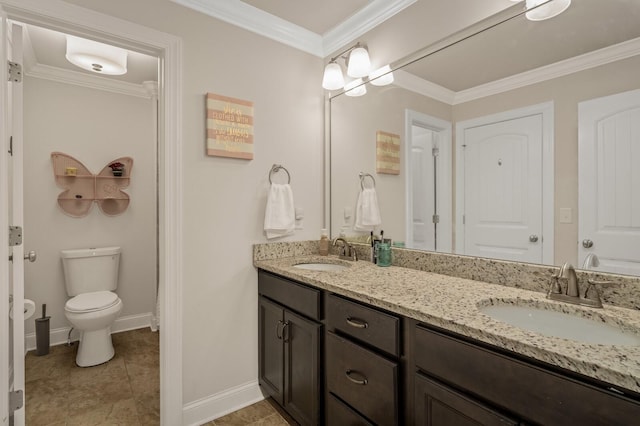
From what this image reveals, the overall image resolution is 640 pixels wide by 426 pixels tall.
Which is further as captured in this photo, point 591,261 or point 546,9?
point 546,9

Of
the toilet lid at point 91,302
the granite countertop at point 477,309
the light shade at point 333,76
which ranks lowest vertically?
the toilet lid at point 91,302

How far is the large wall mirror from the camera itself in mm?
1116

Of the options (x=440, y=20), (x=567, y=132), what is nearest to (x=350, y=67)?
(x=440, y=20)

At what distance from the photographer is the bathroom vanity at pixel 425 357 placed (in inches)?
28.4

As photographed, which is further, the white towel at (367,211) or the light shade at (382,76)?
the white towel at (367,211)

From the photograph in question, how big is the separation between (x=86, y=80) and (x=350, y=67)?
248 cm

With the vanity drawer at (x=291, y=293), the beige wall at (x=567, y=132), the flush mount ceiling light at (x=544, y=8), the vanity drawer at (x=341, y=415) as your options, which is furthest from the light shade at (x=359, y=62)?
the vanity drawer at (x=341, y=415)

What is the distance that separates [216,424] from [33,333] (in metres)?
2.06

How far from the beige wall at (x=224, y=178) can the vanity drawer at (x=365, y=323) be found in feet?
2.52

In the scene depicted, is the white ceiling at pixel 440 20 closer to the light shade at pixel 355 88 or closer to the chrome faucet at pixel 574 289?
the light shade at pixel 355 88

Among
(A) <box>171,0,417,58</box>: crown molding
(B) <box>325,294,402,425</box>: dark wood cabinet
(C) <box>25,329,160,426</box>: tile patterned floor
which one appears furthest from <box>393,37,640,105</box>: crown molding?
(C) <box>25,329,160,426</box>: tile patterned floor

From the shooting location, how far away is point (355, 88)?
7.04ft

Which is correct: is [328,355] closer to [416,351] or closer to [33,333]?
[416,351]

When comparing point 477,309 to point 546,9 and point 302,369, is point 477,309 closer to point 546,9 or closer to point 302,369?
point 302,369
